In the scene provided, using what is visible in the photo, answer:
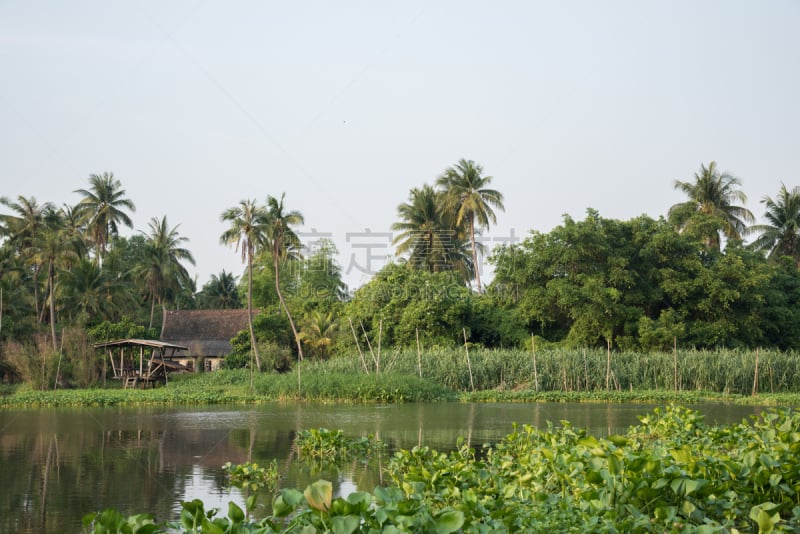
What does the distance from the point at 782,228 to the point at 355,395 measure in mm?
21721

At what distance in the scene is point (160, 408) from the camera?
1936 cm

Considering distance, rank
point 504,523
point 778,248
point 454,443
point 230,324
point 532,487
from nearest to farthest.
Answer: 1. point 504,523
2. point 532,487
3. point 454,443
4. point 778,248
5. point 230,324

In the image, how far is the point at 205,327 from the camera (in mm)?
38500

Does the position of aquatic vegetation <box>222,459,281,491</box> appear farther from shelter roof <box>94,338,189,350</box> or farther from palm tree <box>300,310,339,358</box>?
palm tree <box>300,310,339,358</box>

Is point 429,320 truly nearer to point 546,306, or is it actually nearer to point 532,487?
point 546,306

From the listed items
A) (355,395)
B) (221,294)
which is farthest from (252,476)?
(221,294)

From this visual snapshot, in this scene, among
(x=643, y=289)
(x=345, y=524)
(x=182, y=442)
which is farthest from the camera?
(x=643, y=289)

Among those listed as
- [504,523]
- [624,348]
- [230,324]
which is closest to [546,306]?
[624,348]

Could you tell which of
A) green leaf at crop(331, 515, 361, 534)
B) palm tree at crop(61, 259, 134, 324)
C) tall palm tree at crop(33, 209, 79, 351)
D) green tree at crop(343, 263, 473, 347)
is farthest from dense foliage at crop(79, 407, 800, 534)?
palm tree at crop(61, 259, 134, 324)

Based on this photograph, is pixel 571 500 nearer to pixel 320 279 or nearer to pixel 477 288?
pixel 477 288

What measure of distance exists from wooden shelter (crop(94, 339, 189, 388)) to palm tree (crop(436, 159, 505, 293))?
42.6 ft

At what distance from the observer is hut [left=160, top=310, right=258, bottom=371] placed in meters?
36.8

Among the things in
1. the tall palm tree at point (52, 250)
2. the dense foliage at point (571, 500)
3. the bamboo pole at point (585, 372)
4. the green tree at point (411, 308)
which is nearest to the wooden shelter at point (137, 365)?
the tall palm tree at point (52, 250)

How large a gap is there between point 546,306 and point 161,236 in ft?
81.2
